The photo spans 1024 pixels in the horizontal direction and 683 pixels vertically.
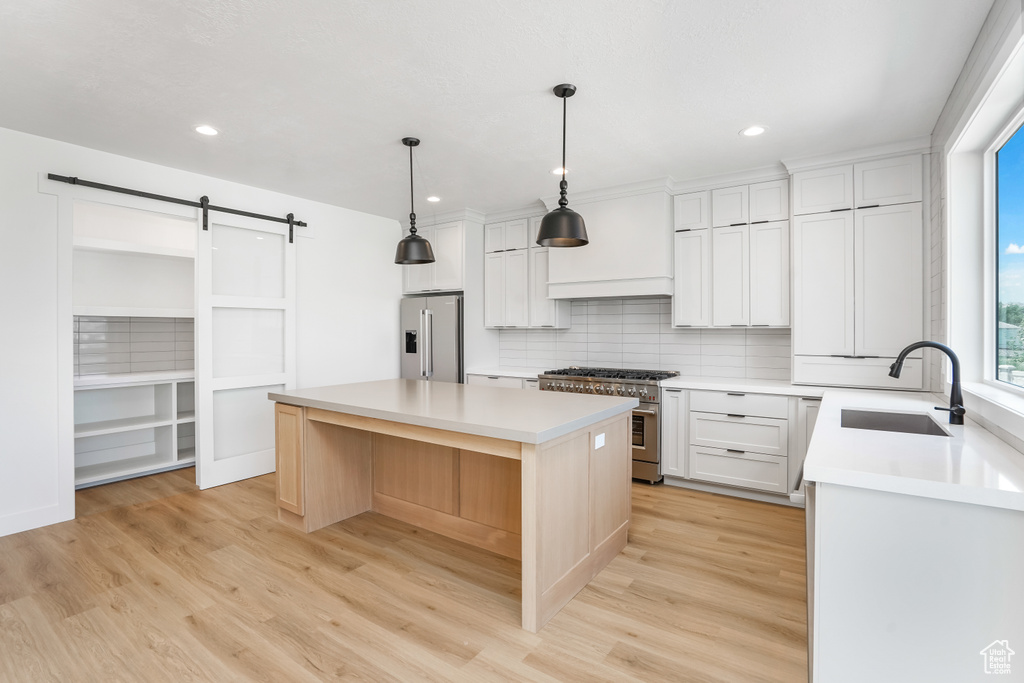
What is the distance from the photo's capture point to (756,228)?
3951mm

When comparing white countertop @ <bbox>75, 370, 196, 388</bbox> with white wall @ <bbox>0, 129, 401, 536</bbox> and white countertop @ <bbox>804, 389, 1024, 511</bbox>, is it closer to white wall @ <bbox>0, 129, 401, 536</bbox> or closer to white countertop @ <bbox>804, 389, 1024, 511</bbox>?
white wall @ <bbox>0, 129, 401, 536</bbox>

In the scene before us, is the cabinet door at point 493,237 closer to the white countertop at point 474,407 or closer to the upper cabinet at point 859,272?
the white countertop at point 474,407

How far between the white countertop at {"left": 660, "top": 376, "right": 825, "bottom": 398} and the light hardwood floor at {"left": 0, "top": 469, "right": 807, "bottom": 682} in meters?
0.86

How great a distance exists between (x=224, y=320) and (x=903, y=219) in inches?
201

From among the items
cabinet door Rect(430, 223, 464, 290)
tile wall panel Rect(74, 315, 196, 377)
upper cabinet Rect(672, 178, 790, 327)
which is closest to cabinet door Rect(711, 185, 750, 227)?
upper cabinet Rect(672, 178, 790, 327)

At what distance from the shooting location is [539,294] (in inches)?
201

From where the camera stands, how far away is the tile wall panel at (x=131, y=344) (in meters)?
4.43

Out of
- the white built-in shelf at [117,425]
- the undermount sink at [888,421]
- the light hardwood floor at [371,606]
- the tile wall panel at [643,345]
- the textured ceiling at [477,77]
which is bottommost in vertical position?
the light hardwood floor at [371,606]

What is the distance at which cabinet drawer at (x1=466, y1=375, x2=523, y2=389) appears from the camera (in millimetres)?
4938

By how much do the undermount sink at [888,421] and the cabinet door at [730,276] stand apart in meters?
1.52

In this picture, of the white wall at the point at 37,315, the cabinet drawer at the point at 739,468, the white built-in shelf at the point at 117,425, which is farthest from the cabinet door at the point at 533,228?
the white built-in shelf at the point at 117,425

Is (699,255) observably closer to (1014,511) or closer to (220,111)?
(1014,511)

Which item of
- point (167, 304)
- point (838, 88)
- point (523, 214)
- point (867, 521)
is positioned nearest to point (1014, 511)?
point (867, 521)

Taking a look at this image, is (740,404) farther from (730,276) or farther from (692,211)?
(692,211)
